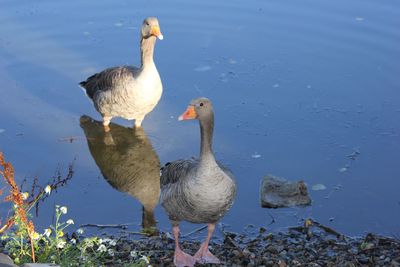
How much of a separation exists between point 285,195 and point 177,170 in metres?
1.58

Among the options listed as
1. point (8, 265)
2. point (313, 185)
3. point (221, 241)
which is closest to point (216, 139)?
A: point (313, 185)

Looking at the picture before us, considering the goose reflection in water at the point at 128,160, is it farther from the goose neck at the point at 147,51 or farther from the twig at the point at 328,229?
the twig at the point at 328,229

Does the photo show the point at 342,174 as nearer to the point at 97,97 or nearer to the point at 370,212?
the point at 370,212

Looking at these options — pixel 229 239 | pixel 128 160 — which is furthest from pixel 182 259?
pixel 128 160

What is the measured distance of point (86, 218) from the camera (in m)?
6.90

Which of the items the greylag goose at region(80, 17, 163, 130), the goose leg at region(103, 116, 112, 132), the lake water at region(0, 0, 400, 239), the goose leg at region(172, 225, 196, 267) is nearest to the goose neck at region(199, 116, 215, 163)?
the goose leg at region(172, 225, 196, 267)

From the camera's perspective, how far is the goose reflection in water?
738 centimetres

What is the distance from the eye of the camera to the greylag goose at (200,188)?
5.41 metres

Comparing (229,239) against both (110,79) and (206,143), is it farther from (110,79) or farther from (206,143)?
(110,79)

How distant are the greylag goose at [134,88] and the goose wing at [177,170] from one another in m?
2.09

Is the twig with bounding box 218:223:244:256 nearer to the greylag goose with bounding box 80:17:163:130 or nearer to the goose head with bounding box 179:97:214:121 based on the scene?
the goose head with bounding box 179:97:214:121

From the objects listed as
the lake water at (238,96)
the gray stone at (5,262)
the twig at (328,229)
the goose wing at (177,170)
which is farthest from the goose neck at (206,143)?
the gray stone at (5,262)

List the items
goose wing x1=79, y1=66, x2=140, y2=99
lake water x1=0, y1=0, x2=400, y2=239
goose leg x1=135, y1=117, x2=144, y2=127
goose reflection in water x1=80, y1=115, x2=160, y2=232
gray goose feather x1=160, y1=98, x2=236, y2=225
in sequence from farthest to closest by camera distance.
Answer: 1. goose leg x1=135, y1=117, x2=144, y2=127
2. goose wing x1=79, y1=66, x2=140, y2=99
3. goose reflection in water x1=80, y1=115, x2=160, y2=232
4. lake water x1=0, y1=0, x2=400, y2=239
5. gray goose feather x1=160, y1=98, x2=236, y2=225

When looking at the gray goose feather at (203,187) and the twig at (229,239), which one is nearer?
the gray goose feather at (203,187)
